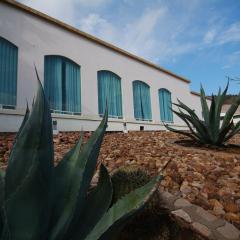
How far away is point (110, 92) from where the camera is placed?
10117 millimetres

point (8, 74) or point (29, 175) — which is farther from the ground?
point (8, 74)

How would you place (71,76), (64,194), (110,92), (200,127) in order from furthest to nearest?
1. (110,92)
2. (71,76)
3. (200,127)
4. (64,194)

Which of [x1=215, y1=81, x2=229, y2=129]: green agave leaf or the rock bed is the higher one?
[x1=215, y1=81, x2=229, y2=129]: green agave leaf

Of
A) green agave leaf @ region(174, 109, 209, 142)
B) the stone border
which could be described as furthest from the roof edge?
the stone border

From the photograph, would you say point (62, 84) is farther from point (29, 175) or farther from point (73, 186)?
point (29, 175)

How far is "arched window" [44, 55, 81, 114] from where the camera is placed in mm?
7917

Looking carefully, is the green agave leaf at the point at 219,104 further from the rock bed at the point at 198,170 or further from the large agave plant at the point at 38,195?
the large agave plant at the point at 38,195

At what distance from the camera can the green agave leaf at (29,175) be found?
30.2 inches

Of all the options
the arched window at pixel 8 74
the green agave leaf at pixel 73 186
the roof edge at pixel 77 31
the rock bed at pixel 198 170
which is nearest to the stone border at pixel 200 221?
the rock bed at pixel 198 170

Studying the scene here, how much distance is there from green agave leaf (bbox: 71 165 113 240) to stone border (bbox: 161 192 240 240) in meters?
0.87

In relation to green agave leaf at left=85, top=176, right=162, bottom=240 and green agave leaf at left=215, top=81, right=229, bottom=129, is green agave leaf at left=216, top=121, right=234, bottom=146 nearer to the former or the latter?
green agave leaf at left=215, top=81, right=229, bottom=129

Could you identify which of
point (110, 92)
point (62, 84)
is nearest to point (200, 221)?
point (62, 84)

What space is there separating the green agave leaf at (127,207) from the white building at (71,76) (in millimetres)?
6435

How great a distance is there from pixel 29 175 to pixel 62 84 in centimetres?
777
